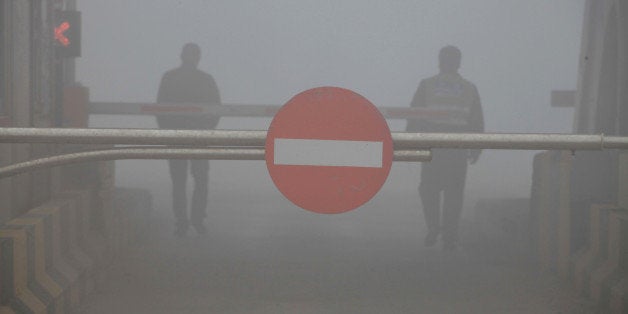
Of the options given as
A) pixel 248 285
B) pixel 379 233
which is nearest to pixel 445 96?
pixel 379 233

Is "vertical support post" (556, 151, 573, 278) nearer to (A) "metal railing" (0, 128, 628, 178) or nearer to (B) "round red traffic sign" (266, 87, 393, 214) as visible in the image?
(A) "metal railing" (0, 128, 628, 178)

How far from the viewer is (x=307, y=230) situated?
10.8 meters

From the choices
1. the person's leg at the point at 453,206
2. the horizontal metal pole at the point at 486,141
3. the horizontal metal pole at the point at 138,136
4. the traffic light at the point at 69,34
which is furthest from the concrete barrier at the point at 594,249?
the traffic light at the point at 69,34

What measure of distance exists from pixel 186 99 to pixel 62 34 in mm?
2319

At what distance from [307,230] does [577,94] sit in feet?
10.5

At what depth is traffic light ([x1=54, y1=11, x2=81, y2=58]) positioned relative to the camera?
7352mm

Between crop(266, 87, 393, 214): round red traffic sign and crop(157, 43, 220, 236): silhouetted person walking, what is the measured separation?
262 inches

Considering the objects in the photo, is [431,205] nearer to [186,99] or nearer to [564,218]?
[564,218]

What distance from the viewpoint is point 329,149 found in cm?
293

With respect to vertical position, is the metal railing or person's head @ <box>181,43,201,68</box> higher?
person's head @ <box>181,43,201,68</box>

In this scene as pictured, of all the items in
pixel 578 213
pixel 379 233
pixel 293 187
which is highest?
pixel 293 187

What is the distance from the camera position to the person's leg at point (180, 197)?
380 inches

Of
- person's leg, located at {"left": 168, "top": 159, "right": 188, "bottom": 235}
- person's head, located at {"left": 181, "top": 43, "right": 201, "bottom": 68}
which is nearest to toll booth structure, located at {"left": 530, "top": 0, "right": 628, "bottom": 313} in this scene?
person's leg, located at {"left": 168, "top": 159, "right": 188, "bottom": 235}

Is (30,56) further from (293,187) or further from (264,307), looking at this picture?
(293,187)
